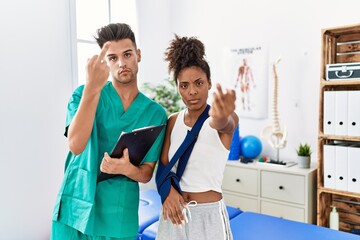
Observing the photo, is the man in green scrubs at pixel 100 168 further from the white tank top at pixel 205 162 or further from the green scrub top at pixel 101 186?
the white tank top at pixel 205 162

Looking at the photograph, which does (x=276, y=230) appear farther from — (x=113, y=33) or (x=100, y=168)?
(x=113, y=33)

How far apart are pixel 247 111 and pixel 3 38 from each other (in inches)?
76.3

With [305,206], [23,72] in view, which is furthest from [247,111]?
[23,72]

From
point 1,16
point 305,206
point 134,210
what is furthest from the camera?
point 305,206

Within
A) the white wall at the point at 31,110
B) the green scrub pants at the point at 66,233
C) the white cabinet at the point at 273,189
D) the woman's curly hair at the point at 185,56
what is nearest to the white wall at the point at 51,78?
the white wall at the point at 31,110

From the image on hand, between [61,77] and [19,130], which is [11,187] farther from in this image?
[61,77]

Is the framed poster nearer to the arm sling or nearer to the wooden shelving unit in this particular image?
the wooden shelving unit

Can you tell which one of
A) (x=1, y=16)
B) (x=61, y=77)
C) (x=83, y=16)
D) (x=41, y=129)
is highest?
(x=83, y=16)

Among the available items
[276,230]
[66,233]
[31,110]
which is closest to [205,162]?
[66,233]

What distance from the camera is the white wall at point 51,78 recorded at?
1.80 m

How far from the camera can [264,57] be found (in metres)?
2.71

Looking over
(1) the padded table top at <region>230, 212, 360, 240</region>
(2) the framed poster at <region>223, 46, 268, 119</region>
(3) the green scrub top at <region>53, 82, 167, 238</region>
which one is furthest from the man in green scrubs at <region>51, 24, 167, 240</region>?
(2) the framed poster at <region>223, 46, 268, 119</region>

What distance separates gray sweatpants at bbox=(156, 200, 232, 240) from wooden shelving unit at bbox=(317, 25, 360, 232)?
4.81 ft

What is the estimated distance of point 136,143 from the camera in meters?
0.97
